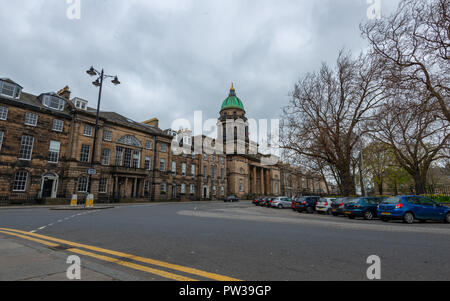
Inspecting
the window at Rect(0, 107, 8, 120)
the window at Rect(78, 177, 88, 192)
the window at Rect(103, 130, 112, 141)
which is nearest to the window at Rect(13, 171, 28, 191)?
the window at Rect(78, 177, 88, 192)

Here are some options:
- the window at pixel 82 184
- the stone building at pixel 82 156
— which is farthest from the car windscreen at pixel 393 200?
the window at pixel 82 184

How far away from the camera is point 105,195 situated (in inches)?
1195

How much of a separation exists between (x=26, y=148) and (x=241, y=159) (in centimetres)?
4660

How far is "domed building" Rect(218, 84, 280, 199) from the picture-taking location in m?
61.2

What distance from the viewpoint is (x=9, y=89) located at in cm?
2462

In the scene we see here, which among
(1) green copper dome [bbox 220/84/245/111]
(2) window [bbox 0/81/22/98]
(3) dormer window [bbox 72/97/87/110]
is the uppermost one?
(1) green copper dome [bbox 220/84/245/111]

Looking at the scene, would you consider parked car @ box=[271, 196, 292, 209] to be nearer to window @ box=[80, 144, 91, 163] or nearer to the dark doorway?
window @ box=[80, 144, 91, 163]

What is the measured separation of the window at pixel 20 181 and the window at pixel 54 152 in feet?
9.26

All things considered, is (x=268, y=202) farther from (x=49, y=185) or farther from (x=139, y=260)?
(x=139, y=260)

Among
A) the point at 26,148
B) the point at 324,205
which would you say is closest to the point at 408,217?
the point at 324,205

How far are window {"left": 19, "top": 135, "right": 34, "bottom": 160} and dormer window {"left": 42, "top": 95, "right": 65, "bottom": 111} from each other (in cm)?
466

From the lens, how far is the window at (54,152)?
2684cm

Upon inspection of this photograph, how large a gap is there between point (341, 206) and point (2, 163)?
31.6 meters
